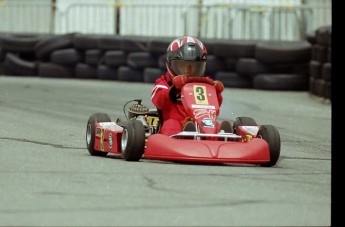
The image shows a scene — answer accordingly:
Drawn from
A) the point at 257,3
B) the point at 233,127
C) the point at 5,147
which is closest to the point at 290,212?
the point at 233,127

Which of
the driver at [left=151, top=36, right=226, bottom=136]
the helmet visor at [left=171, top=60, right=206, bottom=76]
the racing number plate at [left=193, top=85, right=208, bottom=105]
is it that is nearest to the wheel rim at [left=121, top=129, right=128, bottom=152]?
the driver at [left=151, top=36, right=226, bottom=136]

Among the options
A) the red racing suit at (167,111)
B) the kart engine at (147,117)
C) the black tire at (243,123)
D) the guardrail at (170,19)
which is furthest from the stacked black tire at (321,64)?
the red racing suit at (167,111)

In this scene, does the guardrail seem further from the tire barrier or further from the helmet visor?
the helmet visor

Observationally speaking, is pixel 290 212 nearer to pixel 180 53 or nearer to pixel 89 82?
pixel 180 53

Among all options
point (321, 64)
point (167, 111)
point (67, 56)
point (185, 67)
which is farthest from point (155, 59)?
point (167, 111)

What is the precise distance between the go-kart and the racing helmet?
13.4 inches

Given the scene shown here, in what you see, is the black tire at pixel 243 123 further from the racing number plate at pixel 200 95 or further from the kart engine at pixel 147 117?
the kart engine at pixel 147 117

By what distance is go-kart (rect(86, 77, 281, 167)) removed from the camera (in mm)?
8773

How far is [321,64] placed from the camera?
18.0 m

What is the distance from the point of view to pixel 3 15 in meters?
26.1

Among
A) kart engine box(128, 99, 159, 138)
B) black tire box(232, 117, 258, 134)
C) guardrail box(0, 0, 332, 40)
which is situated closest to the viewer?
kart engine box(128, 99, 159, 138)

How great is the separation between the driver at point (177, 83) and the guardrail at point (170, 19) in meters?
12.4

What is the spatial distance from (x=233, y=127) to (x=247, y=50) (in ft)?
32.6

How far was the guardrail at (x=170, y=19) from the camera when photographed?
73.2 feet
